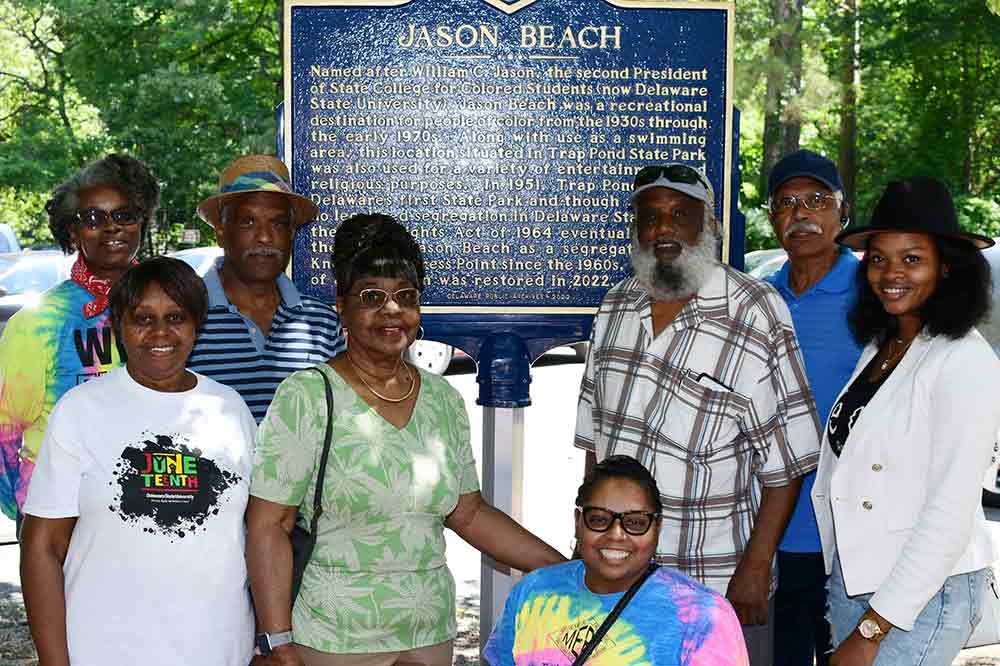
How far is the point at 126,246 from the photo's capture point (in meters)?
4.01

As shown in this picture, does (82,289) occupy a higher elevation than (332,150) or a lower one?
lower

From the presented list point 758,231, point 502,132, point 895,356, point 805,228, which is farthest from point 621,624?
point 758,231

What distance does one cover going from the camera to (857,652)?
3.23 meters

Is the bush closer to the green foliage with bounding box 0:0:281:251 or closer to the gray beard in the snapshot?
the green foliage with bounding box 0:0:281:251

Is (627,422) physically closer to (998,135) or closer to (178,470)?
(178,470)

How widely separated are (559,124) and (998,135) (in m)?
23.3

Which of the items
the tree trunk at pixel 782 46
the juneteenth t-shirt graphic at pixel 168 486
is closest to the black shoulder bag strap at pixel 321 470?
the juneteenth t-shirt graphic at pixel 168 486

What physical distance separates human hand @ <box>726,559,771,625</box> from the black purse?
4.65 feet

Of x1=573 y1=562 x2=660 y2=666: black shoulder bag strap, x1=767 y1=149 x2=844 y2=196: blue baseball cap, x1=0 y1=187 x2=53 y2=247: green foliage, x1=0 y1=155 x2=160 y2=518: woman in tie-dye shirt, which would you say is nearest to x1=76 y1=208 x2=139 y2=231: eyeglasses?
x1=0 y1=155 x2=160 y2=518: woman in tie-dye shirt

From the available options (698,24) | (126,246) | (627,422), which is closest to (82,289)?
(126,246)

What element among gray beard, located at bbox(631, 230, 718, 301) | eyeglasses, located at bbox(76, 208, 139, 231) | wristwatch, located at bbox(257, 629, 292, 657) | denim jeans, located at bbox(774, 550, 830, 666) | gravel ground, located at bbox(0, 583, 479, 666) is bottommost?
gravel ground, located at bbox(0, 583, 479, 666)

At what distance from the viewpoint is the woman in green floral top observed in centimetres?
318

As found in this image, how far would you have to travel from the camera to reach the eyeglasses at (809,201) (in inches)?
172

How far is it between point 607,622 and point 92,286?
2.05 m
